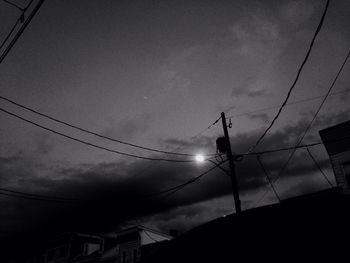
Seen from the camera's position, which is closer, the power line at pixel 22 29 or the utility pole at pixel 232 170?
the power line at pixel 22 29

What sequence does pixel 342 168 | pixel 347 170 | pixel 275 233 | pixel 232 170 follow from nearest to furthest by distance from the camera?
pixel 275 233
pixel 232 170
pixel 347 170
pixel 342 168

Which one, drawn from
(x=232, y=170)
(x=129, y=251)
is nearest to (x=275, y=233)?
(x=232, y=170)

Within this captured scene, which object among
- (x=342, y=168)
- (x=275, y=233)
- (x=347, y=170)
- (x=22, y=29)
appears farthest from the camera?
(x=342, y=168)

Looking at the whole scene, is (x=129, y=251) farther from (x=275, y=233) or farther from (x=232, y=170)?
(x=275, y=233)

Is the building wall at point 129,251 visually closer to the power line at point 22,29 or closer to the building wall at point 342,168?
the building wall at point 342,168

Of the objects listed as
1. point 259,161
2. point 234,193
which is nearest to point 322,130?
point 259,161

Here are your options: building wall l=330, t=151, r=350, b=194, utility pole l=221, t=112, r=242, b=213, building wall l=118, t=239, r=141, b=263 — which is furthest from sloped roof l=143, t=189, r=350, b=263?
building wall l=118, t=239, r=141, b=263

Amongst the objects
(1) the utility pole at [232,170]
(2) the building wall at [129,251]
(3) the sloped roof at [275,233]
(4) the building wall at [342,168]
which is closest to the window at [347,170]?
(4) the building wall at [342,168]

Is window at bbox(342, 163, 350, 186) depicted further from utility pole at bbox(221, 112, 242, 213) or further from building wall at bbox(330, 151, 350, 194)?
utility pole at bbox(221, 112, 242, 213)

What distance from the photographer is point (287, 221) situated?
2.28 meters

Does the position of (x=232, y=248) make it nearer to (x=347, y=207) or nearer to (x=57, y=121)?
(x=347, y=207)

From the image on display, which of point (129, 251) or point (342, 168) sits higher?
point (342, 168)

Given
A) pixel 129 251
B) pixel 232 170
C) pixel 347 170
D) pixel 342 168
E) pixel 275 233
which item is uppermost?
pixel 342 168

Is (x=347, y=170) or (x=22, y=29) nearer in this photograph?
(x=22, y=29)
